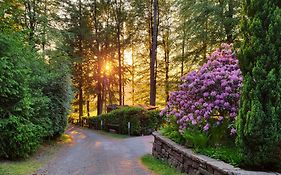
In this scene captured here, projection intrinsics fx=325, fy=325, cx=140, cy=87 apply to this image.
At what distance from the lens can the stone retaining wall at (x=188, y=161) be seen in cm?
527

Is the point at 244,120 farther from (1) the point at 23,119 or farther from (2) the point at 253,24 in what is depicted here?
(1) the point at 23,119

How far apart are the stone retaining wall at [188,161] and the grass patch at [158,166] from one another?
0.12 m

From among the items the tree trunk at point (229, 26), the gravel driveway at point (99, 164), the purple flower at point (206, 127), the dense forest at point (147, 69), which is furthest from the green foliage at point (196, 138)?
the tree trunk at point (229, 26)

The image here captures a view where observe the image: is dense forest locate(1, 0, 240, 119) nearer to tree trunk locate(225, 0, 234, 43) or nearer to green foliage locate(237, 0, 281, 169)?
tree trunk locate(225, 0, 234, 43)

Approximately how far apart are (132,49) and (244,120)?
26462mm

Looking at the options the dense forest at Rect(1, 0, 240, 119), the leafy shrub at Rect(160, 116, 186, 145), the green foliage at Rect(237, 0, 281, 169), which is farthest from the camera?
the dense forest at Rect(1, 0, 240, 119)

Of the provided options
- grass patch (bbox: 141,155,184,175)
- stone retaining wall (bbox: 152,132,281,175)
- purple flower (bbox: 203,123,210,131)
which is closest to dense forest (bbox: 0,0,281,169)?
purple flower (bbox: 203,123,210,131)

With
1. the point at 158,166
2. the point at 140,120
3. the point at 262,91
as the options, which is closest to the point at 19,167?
the point at 158,166

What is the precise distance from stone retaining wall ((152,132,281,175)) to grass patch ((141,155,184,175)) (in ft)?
0.41

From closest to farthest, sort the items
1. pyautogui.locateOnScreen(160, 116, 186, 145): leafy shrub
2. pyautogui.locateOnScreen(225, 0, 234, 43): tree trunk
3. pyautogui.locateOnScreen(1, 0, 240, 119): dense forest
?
pyautogui.locateOnScreen(160, 116, 186, 145): leafy shrub → pyautogui.locateOnScreen(225, 0, 234, 43): tree trunk → pyautogui.locateOnScreen(1, 0, 240, 119): dense forest

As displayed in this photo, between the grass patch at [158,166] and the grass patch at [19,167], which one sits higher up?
the grass patch at [158,166]

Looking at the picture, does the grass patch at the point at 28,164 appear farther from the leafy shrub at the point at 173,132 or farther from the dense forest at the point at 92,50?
the leafy shrub at the point at 173,132

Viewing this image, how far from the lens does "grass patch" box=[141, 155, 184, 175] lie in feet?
24.7

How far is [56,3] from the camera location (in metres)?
22.6
